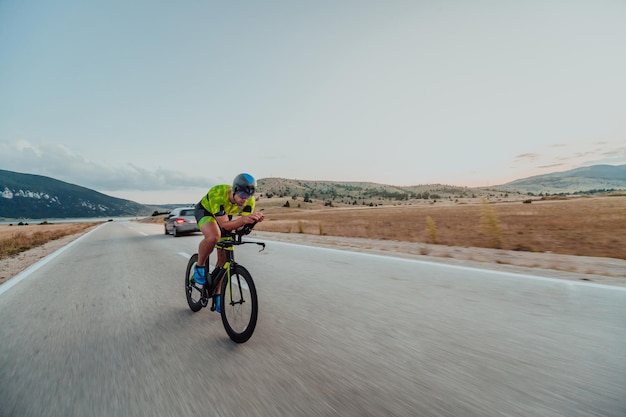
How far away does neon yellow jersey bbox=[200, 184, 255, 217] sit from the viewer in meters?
3.69

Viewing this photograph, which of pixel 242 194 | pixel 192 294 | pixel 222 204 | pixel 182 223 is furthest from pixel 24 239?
pixel 242 194

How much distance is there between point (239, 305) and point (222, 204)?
1118 millimetres

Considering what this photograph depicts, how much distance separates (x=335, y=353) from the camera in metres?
2.99

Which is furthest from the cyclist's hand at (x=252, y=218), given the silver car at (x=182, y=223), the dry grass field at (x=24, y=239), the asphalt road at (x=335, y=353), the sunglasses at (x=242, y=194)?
the silver car at (x=182, y=223)

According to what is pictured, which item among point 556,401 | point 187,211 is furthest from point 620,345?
point 187,211

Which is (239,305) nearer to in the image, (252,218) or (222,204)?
(252,218)

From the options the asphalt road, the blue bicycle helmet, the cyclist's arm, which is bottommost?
the asphalt road

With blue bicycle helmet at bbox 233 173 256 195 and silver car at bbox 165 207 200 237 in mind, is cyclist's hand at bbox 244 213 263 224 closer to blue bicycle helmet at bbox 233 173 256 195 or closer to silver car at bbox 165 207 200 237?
blue bicycle helmet at bbox 233 173 256 195

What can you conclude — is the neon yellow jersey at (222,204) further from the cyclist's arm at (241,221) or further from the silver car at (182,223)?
the silver car at (182,223)

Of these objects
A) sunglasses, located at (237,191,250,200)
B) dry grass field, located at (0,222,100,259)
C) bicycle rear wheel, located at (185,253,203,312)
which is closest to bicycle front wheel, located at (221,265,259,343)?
sunglasses, located at (237,191,250,200)

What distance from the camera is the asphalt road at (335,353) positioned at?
2215mm

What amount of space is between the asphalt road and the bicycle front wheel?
151 mm

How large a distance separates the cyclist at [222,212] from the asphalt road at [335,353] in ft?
2.63

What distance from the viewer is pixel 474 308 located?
4.23 m
